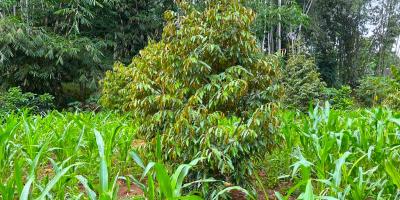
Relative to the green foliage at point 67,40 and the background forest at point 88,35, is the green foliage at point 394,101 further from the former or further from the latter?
the green foliage at point 67,40

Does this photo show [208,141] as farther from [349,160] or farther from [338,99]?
[338,99]

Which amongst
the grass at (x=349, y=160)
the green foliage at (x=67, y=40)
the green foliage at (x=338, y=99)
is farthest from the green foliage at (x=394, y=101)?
the green foliage at (x=67, y=40)

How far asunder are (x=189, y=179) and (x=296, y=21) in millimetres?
10454

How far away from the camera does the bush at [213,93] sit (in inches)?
75.6

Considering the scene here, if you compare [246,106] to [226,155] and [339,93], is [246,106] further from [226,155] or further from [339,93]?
[339,93]

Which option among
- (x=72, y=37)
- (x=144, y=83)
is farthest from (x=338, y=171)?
(x=72, y=37)

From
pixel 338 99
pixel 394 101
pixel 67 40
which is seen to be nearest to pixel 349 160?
pixel 394 101

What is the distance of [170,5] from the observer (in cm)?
1198

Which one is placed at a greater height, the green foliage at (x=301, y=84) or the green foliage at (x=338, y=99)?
the green foliage at (x=301, y=84)

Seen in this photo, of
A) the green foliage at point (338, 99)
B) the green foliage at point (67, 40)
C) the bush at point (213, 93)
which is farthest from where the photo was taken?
the green foliage at point (338, 99)

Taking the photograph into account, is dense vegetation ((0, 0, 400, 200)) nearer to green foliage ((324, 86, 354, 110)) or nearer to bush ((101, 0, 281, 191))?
bush ((101, 0, 281, 191))

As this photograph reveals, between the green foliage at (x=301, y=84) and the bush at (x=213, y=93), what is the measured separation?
23.9ft

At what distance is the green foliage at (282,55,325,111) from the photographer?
9320 mm

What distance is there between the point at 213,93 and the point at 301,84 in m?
7.98
